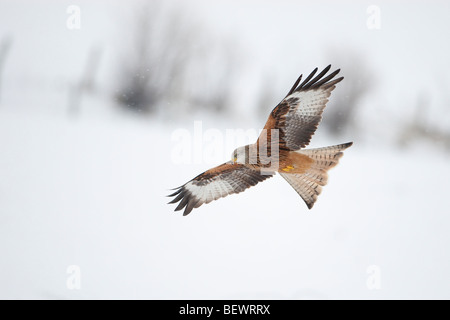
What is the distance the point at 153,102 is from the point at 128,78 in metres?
0.58

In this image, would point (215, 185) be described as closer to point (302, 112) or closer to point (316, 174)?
point (316, 174)

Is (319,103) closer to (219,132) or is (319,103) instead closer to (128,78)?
(219,132)

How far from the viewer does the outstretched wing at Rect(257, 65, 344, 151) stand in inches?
126

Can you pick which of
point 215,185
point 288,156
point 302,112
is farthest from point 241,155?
point 215,185

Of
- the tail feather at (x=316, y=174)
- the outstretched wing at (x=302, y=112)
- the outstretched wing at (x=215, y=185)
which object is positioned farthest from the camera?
the outstretched wing at (x=215, y=185)

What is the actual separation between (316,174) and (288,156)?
33cm

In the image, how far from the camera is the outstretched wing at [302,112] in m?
3.21

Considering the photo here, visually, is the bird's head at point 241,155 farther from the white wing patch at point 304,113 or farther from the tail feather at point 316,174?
the tail feather at point 316,174

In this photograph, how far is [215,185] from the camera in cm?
380

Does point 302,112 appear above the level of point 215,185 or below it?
above

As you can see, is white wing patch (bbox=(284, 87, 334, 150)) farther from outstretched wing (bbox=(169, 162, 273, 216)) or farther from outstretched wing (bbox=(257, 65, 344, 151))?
outstretched wing (bbox=(169, 162, 273, 216))

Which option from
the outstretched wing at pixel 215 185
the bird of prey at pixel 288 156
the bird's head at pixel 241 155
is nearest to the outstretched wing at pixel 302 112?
the bird of prey at pixel 288 156

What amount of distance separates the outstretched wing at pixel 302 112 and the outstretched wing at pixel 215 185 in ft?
1.69

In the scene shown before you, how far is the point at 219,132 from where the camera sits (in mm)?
6738
